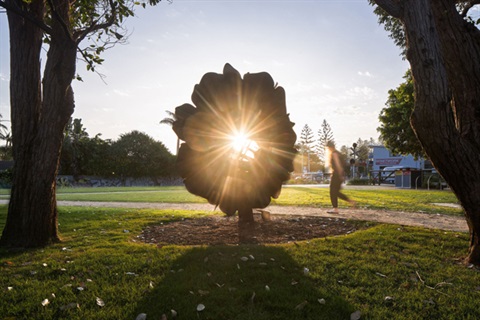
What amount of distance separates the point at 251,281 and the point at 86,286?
186cm

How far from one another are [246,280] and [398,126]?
23.3 meters

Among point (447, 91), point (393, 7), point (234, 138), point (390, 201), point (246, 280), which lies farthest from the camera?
point (390, 201)

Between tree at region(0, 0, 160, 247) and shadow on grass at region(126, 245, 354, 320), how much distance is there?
9.48 feet

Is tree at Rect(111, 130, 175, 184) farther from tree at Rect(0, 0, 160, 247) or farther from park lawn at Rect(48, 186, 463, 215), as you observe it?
tree at Rect(0, 0, 160, 247)

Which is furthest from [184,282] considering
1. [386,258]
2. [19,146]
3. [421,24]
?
[421,24]

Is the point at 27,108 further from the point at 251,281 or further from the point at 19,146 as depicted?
the point at 251,281

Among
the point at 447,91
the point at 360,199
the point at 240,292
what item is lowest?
the point at 240,292

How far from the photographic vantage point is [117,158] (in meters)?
45.8

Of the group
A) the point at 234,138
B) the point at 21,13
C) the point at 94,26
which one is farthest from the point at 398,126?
the point at 21,13

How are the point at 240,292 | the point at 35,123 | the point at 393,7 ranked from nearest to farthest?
1. the point at 240,292
2. the point at 393,7
3. the point at 35,123

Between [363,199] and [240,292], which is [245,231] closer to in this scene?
[240,292]

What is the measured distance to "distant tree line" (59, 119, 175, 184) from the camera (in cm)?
4544

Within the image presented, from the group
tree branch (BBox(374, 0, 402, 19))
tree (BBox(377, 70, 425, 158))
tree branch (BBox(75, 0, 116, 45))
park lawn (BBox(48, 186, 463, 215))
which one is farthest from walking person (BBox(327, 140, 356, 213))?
tree (BBox(377, 70, 425, 158))

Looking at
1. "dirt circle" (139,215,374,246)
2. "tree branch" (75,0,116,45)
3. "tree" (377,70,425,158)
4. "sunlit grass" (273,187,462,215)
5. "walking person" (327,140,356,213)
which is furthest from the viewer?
"tree" (377,70,425,158)
